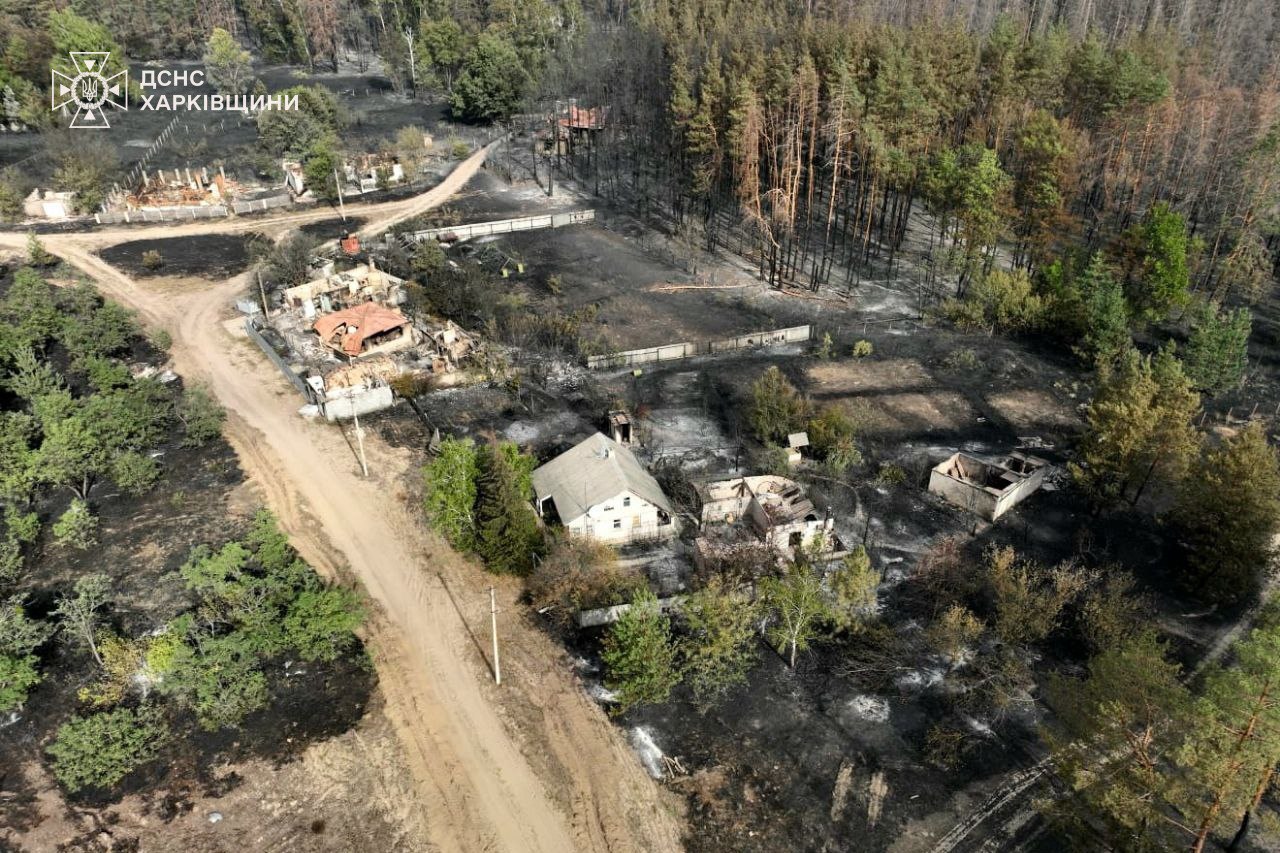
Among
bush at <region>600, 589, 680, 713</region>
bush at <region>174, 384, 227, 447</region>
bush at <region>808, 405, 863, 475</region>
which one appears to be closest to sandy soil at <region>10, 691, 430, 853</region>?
bush at <region>600, 589, 680, 713</region>

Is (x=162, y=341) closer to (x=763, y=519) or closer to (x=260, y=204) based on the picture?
(x=260, y=204)

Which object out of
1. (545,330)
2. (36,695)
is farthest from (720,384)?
(36,695)

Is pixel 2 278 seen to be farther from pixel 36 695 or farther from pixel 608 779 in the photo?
pixel 608 779

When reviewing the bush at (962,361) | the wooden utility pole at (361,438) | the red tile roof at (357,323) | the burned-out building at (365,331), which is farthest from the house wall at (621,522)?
the bush at (962,361)

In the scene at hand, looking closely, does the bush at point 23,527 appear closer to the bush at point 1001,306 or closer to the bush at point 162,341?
the bush at point 162,341

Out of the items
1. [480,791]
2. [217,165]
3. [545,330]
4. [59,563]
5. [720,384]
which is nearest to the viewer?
[480,791]

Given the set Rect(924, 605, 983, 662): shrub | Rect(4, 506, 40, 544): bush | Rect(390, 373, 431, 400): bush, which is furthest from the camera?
Rect(390, 373, 431, 400): bush

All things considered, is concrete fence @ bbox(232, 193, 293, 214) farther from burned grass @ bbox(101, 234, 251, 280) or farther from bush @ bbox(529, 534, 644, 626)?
bush @ bbox(529, 534, 644, 626)
